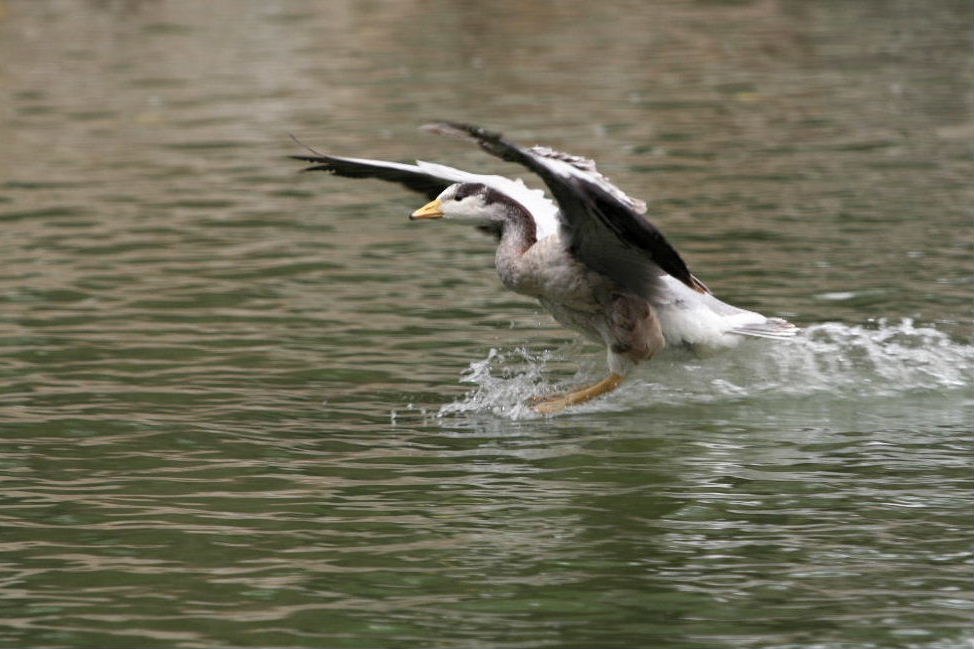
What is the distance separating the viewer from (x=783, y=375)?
9.59 metres

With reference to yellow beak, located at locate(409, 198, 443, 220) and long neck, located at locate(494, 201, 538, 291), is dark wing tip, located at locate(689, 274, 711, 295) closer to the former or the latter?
long neck, located at locate(494, 201, 538, 291)

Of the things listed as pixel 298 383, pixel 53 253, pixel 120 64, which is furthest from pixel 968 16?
pixel 298 383

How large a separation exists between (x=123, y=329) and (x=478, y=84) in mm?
9943

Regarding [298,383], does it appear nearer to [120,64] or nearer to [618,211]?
[618,211]

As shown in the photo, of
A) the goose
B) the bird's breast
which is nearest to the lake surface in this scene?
the goose

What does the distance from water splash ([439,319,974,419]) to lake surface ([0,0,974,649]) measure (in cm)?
2

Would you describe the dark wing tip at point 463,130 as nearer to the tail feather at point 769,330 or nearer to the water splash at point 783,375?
the tail feather at point 769,330

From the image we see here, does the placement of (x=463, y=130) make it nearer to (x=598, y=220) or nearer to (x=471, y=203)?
(x=598, y=220)

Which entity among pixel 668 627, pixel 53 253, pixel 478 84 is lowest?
pixel 668 627

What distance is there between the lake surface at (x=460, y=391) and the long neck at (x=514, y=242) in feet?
2.58

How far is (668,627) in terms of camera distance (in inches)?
243

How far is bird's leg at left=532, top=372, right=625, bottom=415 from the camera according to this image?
360 inches

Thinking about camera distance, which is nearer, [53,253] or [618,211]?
[618,211]

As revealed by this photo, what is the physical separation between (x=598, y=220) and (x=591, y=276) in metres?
0.64
